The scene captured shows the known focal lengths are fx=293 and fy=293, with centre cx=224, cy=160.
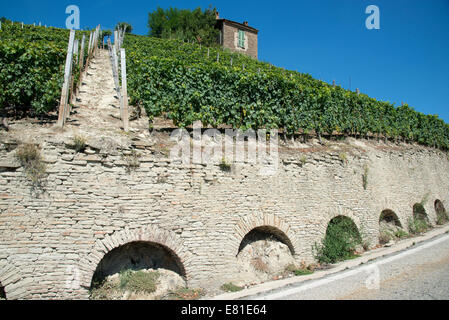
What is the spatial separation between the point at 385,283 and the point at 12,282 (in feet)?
23.6

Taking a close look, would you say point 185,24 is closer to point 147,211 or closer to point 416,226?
point 416,226

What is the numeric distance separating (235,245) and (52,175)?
439 centimetres

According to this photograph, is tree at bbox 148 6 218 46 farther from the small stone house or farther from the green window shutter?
the green window shutter

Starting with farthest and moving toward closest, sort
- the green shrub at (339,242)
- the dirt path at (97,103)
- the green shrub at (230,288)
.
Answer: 1. the green shrub at (339,242)
2. the dirt path at (97,103)
3. the green shrub at (230,288)

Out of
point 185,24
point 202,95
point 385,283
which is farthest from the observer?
point 185,24

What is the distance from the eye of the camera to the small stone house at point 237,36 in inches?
1366

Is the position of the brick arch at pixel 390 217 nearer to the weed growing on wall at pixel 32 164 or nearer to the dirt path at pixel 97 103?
the dirt path at pixel 97 103

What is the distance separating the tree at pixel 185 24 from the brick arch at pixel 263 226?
99.8 feet

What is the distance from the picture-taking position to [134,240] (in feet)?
20.5

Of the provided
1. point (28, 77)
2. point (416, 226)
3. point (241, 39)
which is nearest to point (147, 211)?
point (28, 77)


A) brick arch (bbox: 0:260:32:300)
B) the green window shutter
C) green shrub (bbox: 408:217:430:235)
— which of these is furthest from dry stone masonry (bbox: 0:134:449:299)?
the green window shutter

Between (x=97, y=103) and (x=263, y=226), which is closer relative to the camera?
(x=263, y=226)

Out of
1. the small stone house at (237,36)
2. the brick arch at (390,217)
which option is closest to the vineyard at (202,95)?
the brick arch at (390,217)

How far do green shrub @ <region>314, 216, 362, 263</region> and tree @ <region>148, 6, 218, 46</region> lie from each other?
2968cm
